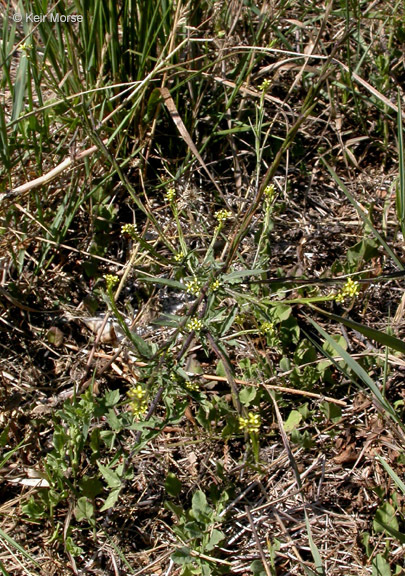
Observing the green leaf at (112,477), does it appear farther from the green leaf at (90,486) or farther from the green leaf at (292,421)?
→ the green leaf at (292,421)

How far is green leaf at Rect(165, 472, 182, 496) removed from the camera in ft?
5.91

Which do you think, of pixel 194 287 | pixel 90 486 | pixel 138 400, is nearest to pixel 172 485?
pixel 90 486

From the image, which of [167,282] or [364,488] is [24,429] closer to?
[167,282]

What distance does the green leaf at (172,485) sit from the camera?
1802mm

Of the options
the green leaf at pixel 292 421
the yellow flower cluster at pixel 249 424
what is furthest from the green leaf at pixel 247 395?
the yellow flower cluster at pixel 249 424

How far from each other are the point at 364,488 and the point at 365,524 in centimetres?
11

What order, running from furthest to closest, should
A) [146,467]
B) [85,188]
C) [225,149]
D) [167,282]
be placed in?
1. [225,149]
2. [85,188]
3. [146,467]
4. [167,282]

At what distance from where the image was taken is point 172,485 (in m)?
1.80

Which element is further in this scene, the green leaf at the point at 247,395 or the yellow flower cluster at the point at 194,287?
the green leaf at the point at 247,395

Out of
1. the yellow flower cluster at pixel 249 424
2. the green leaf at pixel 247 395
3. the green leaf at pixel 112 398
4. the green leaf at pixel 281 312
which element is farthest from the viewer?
the green leaf at pixel 281 312

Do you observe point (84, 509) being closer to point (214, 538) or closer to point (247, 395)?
point (214, 538)

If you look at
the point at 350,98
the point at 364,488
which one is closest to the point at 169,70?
the point at 350,98

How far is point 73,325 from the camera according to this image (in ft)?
7.16

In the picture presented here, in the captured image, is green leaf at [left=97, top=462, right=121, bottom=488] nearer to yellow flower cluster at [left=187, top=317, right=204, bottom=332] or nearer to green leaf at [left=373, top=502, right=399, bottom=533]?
yellow flower cluster at [left=187, top=317, right=204, bottom=332]
